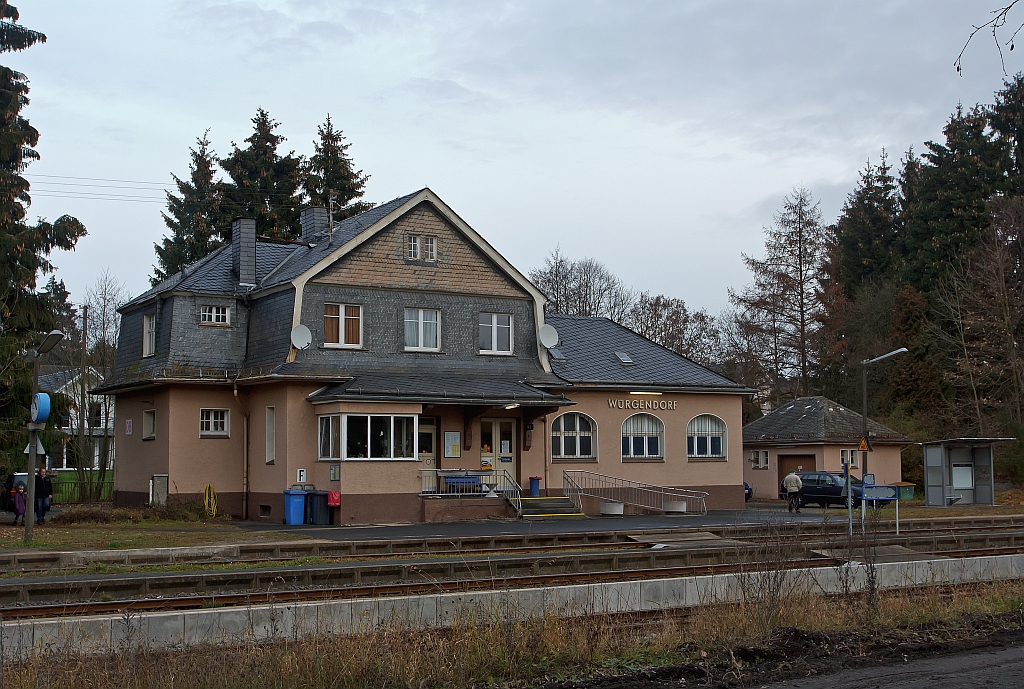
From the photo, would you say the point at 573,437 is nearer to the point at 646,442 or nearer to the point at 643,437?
the point at 643,437

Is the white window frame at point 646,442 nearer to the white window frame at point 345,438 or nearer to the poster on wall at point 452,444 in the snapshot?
the poster on wall at point 452,444

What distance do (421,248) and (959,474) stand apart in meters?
21.0

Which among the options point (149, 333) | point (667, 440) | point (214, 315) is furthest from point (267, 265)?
point (667, 440)

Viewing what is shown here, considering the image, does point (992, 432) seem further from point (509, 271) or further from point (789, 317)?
point (509, 271)

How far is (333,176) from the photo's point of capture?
2330 inches

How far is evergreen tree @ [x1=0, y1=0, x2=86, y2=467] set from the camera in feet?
99.9

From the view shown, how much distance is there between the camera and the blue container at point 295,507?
3031 cm

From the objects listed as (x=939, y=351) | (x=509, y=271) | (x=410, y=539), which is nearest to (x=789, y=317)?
(x=939, y=351)

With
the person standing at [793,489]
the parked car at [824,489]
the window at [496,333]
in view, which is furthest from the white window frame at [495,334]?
the parked car at [824,489]

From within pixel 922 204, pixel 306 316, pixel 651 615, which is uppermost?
pixel 922 204

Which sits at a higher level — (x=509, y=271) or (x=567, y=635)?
(x=509, y=271)

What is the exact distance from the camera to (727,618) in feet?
37.7

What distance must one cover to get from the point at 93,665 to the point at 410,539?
13728 millimetres

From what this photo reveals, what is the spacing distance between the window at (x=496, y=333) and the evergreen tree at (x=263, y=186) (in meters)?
23.3
